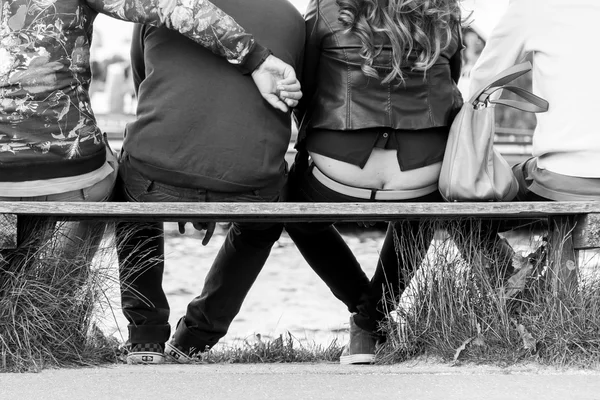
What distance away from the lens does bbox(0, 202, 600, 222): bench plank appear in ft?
10.0

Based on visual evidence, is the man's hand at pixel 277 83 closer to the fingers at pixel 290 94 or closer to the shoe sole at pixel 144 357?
the fingers at pixel 290 94

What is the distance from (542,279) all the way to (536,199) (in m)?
0.43

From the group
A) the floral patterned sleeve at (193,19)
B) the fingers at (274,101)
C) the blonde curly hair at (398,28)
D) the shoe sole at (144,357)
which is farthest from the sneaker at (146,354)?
the blonde curly hair at (398,28)

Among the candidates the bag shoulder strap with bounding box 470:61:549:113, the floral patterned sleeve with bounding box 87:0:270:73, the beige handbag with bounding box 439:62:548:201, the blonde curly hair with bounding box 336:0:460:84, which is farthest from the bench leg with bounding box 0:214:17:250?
the bag shoulder strap with bounding box 470:61:549:113

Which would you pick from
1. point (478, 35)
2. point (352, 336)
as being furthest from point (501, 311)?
point (478, 35)

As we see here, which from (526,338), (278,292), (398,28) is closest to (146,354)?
(526,338)

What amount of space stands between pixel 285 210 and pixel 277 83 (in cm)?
47

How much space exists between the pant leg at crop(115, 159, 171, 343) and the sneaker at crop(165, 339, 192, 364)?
0.10 meters

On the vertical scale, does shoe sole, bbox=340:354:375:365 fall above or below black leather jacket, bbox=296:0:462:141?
below

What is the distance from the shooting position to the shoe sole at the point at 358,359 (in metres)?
3.54

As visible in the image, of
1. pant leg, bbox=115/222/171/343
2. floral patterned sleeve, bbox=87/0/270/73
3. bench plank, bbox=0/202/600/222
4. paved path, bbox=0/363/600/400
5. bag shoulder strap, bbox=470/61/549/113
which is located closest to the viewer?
paved path, bbox=0/363/600/400

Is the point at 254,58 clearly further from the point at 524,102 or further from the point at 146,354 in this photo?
the point at 146,354

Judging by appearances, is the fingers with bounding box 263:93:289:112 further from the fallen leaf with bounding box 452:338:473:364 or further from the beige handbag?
the fallen leaf with bounding box 452:338:473:364

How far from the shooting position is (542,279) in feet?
11.0
